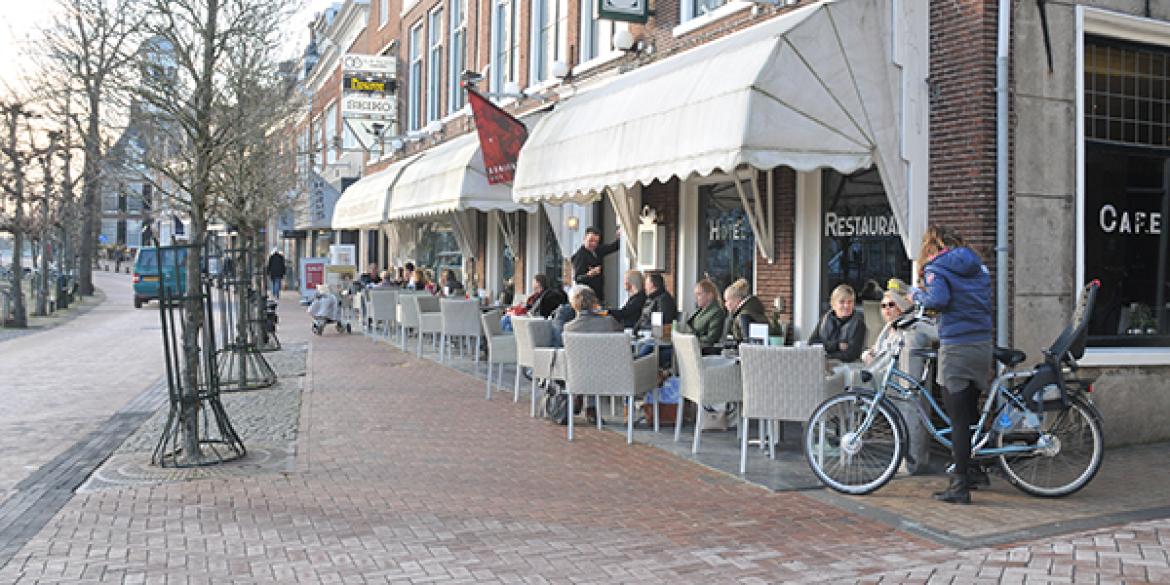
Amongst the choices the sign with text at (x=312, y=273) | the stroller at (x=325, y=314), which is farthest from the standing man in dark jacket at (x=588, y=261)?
the sign with text at (x=312, y=273)

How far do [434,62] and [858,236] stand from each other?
1669cm

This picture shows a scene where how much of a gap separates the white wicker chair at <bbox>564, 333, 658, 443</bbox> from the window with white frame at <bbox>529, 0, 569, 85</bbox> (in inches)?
331

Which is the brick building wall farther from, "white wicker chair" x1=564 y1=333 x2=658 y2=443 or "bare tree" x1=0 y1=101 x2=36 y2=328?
"bare tree" x1=0 y1=101 x2=36 y2=328

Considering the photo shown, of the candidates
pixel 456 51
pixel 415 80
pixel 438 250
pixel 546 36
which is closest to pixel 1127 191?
pixel 546 36

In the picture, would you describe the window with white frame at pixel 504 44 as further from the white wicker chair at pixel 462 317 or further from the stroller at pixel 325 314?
the white wicker chair at pixel 462 317

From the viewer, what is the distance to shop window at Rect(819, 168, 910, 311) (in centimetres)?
938

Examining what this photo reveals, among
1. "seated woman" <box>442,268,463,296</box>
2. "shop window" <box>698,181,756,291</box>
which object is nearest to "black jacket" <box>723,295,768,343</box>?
"shop window" <box>698,181,756,291</box>

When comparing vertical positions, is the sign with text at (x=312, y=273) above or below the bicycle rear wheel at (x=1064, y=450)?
above

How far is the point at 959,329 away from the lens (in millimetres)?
6598

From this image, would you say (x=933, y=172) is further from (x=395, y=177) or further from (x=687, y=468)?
(x=395, y=177)

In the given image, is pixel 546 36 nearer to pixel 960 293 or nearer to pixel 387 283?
pixel 387 283

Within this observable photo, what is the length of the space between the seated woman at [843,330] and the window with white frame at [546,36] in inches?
348

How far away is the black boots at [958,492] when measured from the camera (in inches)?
260

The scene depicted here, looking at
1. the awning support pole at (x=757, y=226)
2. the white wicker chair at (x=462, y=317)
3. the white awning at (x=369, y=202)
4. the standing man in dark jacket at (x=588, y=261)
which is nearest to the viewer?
the awning support pole at (x=757, y=226)
